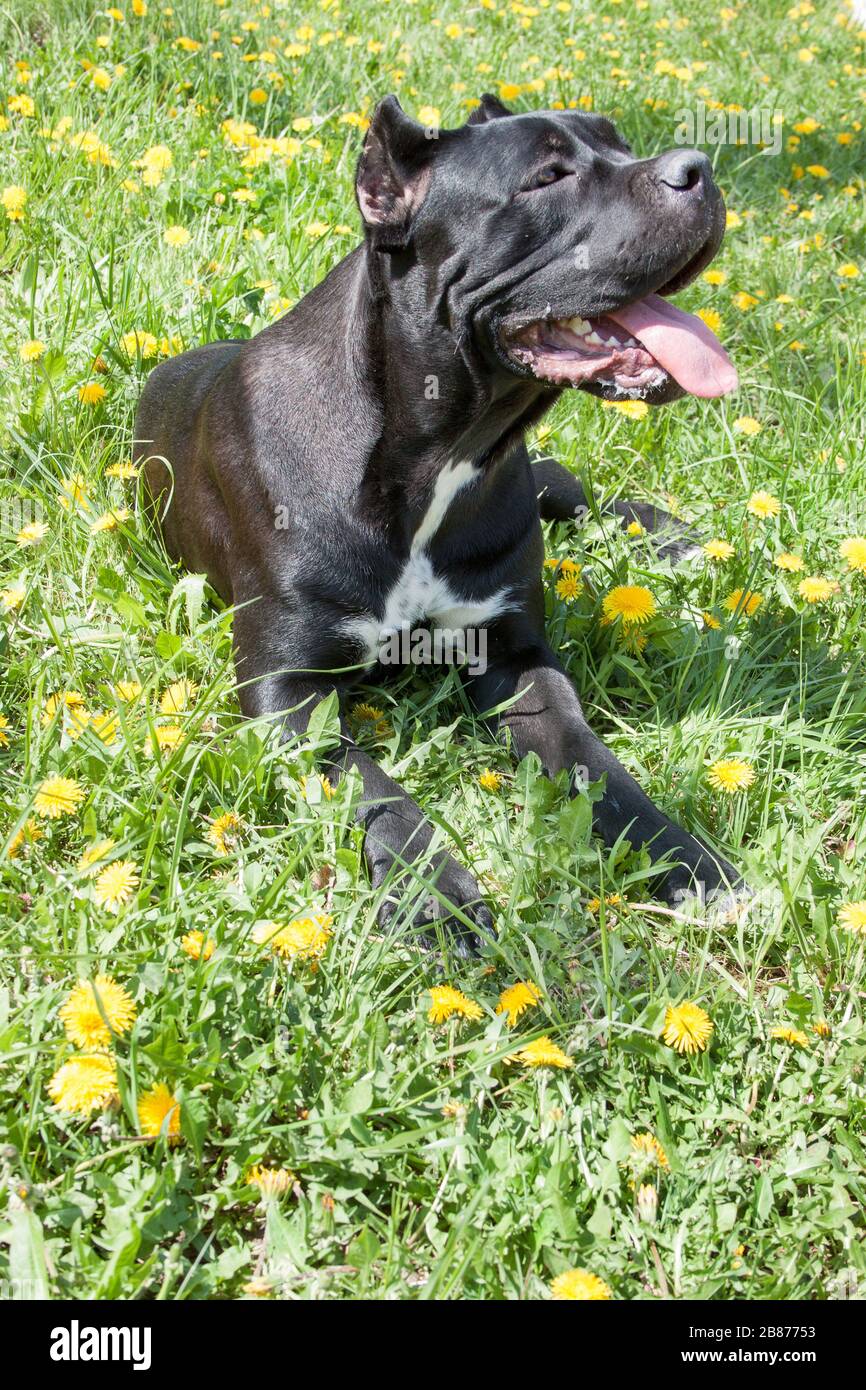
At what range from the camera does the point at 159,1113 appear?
1731mm

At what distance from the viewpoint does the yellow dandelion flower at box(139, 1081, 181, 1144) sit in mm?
1729

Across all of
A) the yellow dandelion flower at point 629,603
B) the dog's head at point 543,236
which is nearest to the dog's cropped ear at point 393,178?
the dog's head at point 543,236

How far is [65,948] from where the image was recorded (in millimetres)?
2020

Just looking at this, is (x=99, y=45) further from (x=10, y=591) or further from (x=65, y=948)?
(x=65, y=948)

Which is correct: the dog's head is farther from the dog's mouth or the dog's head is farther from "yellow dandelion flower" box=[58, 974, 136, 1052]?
"yellow dandelion flower" box=[58, 974, 136, 1052]

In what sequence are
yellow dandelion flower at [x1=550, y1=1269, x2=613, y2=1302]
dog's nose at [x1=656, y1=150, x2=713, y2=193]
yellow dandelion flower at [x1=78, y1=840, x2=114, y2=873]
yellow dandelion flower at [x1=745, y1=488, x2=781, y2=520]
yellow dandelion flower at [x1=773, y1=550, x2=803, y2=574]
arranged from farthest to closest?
yellow dandelion flower at [x1=745, y1=488, x2=781, y2=520] < yellow dandelion flower at [x1=773, y1=550, x2=803, y2=574] < dog's nose at [x1=656, y1=150, x2=713, y2=193] < yellow dandelion flower at [x1=78, y1=840, x2=114, y2=873] < yellow dandelion flower at [x1=550, y1=1269, x2=613, y2=1302]

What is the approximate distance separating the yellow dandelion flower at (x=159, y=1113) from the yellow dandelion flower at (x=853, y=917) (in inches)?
47.2

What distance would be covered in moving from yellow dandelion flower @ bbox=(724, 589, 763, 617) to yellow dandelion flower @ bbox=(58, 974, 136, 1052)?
1.88m

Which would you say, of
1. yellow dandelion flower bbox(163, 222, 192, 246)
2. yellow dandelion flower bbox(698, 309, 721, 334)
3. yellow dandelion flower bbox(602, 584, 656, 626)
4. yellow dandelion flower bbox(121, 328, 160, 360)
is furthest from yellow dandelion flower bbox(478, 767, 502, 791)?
yellow dandelion flower bbox(163, 222, 192, 246)

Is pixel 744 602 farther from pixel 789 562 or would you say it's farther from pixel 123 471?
pixel 123 471

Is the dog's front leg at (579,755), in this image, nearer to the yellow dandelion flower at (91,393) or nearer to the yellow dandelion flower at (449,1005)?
the yellow dandelion flower at (449,1005)

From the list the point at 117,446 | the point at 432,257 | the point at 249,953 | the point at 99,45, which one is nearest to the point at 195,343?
the point at 117,446
